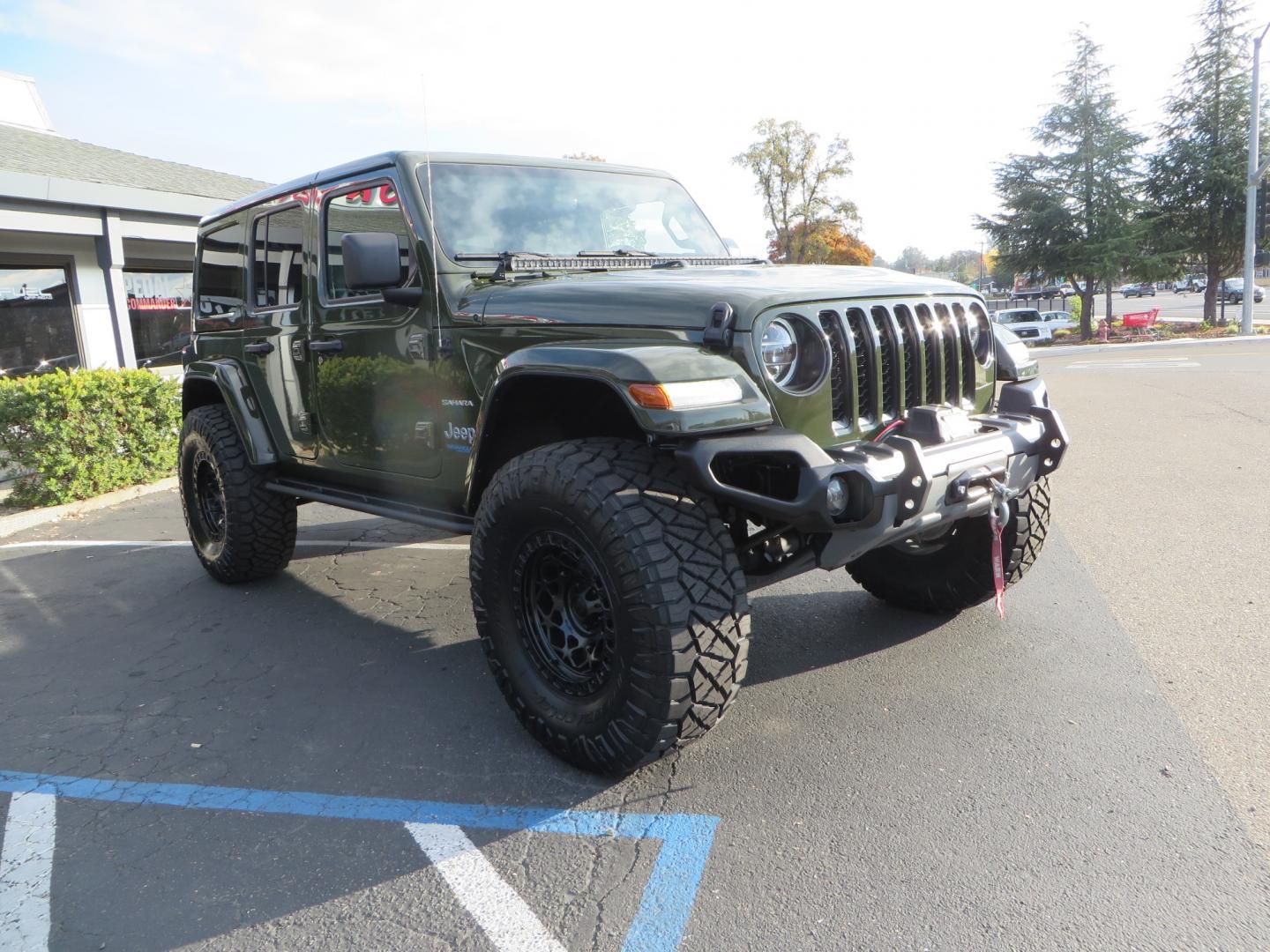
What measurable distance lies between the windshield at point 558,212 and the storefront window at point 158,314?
1231 centimetres

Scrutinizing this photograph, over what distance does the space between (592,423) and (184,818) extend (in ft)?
6.08

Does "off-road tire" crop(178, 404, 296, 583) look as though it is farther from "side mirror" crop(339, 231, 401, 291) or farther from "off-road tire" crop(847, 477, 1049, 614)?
"off-road tire" crop(847, 477, 1049, 614)

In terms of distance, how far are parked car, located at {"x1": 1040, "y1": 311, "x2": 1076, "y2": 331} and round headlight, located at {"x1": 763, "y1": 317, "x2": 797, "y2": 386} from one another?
3571 cm

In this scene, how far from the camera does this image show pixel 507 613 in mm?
3143

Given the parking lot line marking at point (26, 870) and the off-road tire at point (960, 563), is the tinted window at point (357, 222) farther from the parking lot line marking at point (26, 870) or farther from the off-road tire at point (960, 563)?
the off-road tire at point (960, 563)

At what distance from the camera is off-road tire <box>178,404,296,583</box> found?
4.89m

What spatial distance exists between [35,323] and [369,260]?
12.0 meters

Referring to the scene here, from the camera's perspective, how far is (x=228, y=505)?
4891mm

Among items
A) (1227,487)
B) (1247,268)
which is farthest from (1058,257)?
(1227,487)

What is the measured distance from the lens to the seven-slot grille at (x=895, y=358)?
3.01 meters

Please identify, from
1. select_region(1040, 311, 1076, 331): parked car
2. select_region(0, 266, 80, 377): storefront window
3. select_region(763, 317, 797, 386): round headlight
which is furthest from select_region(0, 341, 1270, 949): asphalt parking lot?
select_region(1040, 311, 1076, 331): parked car

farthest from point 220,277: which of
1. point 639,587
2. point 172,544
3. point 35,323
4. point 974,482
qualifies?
point 35,323

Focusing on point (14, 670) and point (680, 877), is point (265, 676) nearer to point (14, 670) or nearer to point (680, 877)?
point (14, 670)

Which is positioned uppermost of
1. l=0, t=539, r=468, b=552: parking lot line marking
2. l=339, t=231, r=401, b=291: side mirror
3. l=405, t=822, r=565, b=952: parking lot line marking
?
l=339, t=231, r=401, b=291: side mirror
